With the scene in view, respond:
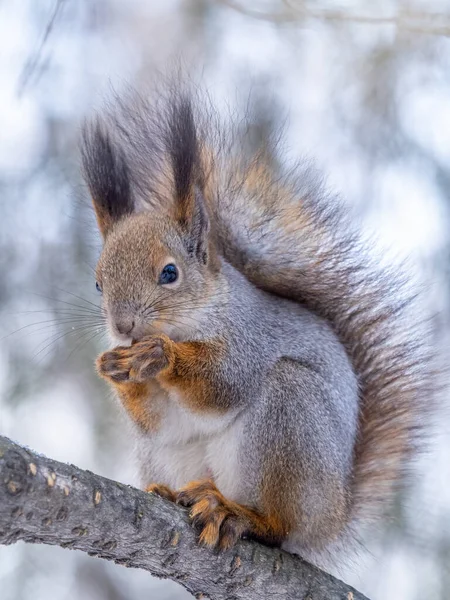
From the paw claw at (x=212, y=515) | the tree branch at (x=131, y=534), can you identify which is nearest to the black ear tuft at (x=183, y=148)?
the paw claw at (x=212, y=515)

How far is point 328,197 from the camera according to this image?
104 inches

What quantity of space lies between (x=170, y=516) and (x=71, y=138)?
94.3 inches

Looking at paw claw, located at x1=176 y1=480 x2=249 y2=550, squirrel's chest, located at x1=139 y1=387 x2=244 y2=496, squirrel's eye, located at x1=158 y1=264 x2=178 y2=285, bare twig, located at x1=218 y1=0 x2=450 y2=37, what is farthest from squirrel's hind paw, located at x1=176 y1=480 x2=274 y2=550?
bare twig, located at x1=218 y1=0 x2=450 y2=37

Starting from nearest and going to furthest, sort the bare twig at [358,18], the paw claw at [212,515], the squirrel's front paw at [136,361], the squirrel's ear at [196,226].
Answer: the paw claw at [212,515]
the squirrel's front paw at [136,361]
the squirrel's ear at [196,226]
the bare twig at [358,18]

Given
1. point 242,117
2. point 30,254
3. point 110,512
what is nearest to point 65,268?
point 30,254

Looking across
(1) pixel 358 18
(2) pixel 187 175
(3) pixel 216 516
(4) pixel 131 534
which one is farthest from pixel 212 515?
(1) pixel 358 18

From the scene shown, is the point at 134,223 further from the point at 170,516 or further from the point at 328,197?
the point at 170,516

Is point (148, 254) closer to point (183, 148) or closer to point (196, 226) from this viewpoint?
point (196, 226)

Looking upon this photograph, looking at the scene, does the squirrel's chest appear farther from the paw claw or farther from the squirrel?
the paw claw

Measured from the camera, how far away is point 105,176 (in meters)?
2.46

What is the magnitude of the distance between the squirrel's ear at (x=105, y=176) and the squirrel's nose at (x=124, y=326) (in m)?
0.48

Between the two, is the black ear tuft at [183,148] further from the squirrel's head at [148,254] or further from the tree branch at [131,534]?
the tree branch at [131,534]

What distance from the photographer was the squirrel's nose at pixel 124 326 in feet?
6.96

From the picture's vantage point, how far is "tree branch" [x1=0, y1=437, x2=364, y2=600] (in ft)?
4.86
